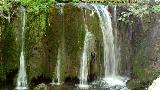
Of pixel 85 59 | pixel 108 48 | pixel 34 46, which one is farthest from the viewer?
pixel 108 48

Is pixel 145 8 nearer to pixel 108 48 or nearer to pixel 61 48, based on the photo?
pixel 108 48

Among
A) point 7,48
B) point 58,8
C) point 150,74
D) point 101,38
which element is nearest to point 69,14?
point 58,8

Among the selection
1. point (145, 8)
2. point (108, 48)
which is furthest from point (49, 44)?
point (145, 8)

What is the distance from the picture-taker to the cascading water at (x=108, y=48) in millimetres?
14930

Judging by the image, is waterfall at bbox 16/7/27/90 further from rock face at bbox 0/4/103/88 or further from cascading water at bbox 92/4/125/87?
cascading water at bbox 92/4/125/87

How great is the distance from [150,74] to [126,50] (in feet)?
5.57

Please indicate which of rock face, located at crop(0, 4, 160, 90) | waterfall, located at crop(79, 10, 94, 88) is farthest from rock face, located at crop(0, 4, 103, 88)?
waterfall, located at crop(79, 10, 94, 88)

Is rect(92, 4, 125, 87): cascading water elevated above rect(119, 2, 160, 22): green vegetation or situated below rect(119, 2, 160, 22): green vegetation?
below

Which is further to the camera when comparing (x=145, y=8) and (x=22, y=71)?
(x=22, y=71)

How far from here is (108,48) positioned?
594 inches

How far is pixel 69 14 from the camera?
47.5ft

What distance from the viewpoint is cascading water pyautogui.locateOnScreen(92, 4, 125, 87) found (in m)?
14.9

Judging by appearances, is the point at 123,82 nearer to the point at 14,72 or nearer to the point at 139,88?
the point at 139,88

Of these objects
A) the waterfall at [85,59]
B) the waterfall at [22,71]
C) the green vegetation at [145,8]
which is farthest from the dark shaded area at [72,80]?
the green vegetation at [145,8]
